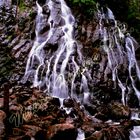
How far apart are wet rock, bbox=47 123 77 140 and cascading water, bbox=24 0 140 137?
307 centimetres

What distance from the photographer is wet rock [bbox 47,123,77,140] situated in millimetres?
9570

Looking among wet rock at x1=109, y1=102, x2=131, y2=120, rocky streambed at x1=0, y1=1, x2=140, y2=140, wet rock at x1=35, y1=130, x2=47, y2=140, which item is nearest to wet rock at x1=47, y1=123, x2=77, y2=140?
rocky streambed at x1=0, y1=1, x2=140, y2=140

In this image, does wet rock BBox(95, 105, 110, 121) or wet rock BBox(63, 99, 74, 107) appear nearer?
wet rock BBox(95, 105, 110, 121)

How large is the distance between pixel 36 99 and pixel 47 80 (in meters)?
2.24

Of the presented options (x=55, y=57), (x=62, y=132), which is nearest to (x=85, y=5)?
(x=55, y=57)

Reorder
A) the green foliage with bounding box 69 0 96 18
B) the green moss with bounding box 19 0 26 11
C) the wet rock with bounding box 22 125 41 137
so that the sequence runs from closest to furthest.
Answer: the wet rock with bounding box 22 125 41 137
the green foliage with bounding box 69 0 96 18
the green moss with bounding box 19 0 26 11

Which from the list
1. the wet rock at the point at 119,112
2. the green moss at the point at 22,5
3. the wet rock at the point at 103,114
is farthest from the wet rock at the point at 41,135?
the green moss at the point at 22,5

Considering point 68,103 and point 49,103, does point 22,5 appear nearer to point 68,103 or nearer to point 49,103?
point 68,103

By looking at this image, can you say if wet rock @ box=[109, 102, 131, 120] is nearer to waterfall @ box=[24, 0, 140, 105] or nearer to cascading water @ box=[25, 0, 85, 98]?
waterfall @ box=[24, 0, 140, 105]

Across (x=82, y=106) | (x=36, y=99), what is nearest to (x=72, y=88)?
(x=82, y=106)

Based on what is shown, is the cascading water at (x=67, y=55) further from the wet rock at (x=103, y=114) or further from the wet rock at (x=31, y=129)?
the wet rock at (x=31, y=129)

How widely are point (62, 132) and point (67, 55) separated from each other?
592cm

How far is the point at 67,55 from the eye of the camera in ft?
49.4

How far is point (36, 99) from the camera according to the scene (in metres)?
12.2
